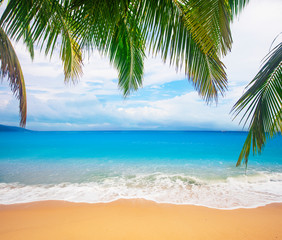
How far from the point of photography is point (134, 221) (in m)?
3.52

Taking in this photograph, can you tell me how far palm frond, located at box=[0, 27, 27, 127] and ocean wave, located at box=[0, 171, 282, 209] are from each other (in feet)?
10.0

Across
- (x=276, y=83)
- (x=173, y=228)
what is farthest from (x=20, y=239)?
(x=276, y=83)

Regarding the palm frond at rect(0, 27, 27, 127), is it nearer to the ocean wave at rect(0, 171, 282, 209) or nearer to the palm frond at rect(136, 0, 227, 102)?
the palm frond at rect(136, 0, 227, 102)

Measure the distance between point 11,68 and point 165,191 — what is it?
185 inches

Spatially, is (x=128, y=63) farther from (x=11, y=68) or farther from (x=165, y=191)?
(x=165, y=191)

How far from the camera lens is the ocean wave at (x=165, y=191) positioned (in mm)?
4539

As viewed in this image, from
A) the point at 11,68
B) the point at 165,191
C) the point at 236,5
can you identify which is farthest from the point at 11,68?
the point at 165,191

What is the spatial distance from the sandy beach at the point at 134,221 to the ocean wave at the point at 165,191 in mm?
423

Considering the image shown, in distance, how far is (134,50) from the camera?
347cm

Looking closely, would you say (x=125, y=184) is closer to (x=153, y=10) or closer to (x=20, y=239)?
(x=20, y=239)

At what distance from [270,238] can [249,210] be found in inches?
39.9

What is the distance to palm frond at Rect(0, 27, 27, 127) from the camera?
2416 millimetres

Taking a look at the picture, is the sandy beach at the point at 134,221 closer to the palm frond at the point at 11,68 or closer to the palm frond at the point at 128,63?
the palm frond at the point at 11,68

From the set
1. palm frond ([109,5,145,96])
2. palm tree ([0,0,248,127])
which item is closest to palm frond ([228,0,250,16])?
palm tree ([0,0,248,127])
